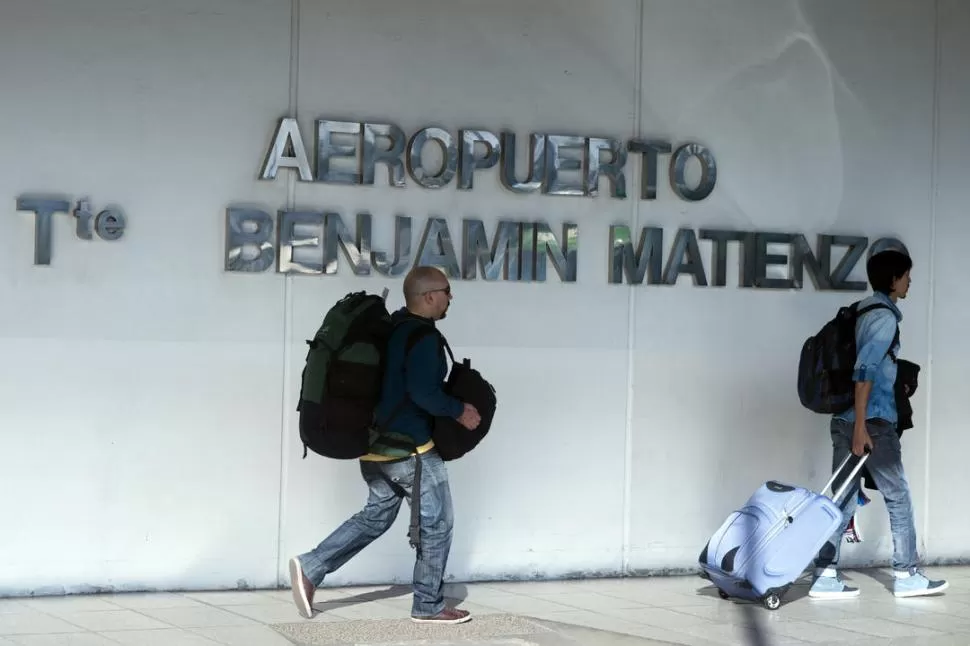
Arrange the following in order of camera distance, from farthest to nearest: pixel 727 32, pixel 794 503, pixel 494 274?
pixel 727 32 → pixel 494 274 → pixel 794 503

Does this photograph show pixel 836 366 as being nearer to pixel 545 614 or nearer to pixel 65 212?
pixel 545 614

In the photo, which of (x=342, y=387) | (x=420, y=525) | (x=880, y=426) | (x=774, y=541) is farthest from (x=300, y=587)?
(x=880, y=426)

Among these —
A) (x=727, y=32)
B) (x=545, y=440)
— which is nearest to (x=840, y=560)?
(x=545, y=440)

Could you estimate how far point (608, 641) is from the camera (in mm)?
7082

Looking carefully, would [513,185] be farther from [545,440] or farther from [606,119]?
[545,440]

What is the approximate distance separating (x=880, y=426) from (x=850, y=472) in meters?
0.36

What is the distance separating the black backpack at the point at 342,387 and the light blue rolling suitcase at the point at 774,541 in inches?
88.7

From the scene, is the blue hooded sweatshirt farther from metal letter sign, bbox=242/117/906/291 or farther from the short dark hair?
the short dark hair

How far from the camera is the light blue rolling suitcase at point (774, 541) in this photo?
7.82 m

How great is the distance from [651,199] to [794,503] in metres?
2.13

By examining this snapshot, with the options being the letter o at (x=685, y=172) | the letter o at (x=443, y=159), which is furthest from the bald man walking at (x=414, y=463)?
the letter o at (x=685, y=172)

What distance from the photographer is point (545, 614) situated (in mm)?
7695

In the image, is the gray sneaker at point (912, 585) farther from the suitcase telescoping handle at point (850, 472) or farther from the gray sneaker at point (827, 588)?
the suitcase telescoping handle at point (850, 472)

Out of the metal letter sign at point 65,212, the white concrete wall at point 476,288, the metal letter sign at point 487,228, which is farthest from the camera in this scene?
the metal letter sign at point 487,228
